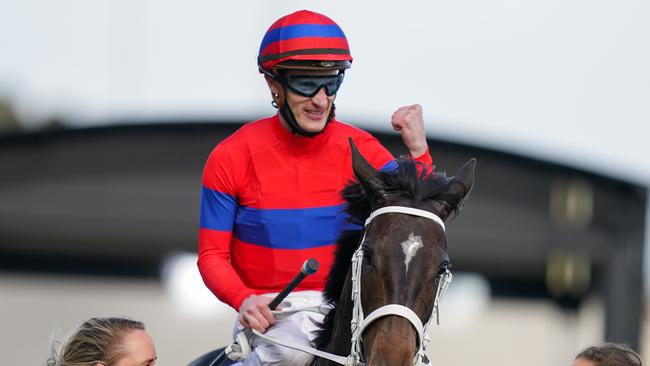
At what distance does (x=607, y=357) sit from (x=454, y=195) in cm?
92

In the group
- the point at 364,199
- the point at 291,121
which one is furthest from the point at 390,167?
the point at 291,121

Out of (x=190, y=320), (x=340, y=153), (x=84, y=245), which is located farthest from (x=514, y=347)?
(x=340, y=153)

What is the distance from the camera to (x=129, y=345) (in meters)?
5.12

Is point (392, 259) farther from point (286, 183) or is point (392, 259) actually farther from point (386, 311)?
point (286, 183)

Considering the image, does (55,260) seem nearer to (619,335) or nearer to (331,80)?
(619,335)

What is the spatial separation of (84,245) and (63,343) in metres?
10.4

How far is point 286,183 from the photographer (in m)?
5.70

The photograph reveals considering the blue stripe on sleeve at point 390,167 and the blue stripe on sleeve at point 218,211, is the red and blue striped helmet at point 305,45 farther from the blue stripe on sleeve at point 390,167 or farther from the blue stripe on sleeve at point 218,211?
the blue stripe on sleeve at point 218,211

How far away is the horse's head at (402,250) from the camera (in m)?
4.77

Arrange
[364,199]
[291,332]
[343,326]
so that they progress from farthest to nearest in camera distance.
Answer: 1. [291,332]
2. [364,199]
3. [343,326]

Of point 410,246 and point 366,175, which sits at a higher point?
point 366,175

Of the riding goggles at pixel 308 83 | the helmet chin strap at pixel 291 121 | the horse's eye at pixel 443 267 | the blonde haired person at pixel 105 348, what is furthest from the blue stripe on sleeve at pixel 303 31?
the blonde haired person at pixel 105 348

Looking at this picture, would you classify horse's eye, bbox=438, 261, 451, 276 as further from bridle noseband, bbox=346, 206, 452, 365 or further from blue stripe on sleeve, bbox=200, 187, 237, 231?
blue stripe on sleeve, bbox=200, 187, 237, 231

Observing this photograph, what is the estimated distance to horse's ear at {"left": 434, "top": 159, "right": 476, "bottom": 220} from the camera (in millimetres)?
5117
